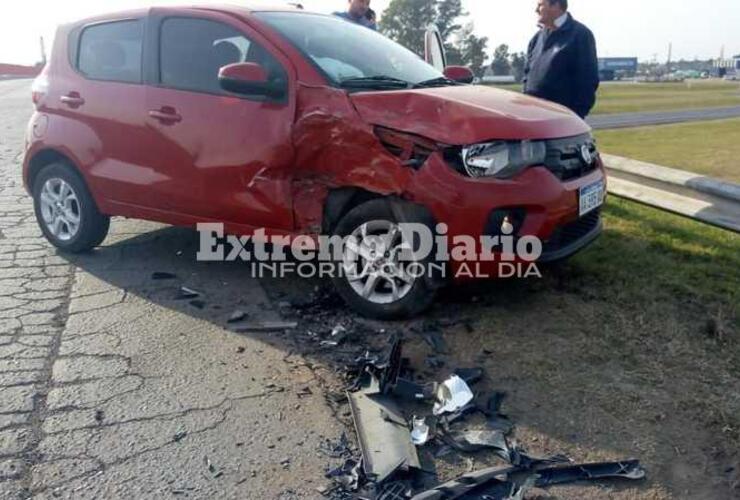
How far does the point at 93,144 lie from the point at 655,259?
4.41 meters

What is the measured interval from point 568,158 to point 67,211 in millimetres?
4037

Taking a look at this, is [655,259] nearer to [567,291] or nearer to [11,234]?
[567,291]

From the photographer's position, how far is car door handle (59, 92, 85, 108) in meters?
5.34

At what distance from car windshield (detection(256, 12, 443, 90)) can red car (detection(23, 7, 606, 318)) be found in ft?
0.06

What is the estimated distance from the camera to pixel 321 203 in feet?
14.4

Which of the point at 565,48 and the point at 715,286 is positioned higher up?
the point at 565,48

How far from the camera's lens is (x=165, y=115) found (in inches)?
191

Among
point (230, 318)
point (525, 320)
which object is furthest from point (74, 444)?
point (525, 320)

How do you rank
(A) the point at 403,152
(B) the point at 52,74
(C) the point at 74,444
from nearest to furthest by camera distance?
(C) the point at 74,444 → (A) the point at 403,152 → (B) the point at 52,74

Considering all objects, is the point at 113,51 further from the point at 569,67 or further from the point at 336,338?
the point at 569,67

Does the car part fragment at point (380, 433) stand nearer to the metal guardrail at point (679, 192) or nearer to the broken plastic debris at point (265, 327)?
the broken plastic debris at point (265, 327)

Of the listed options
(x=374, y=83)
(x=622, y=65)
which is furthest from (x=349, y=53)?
(x=622, y=65)

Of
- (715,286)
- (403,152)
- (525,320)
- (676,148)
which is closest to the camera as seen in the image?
(403,152)

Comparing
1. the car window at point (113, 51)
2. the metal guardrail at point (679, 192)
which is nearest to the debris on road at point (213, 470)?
the car window at point (113, 51)
